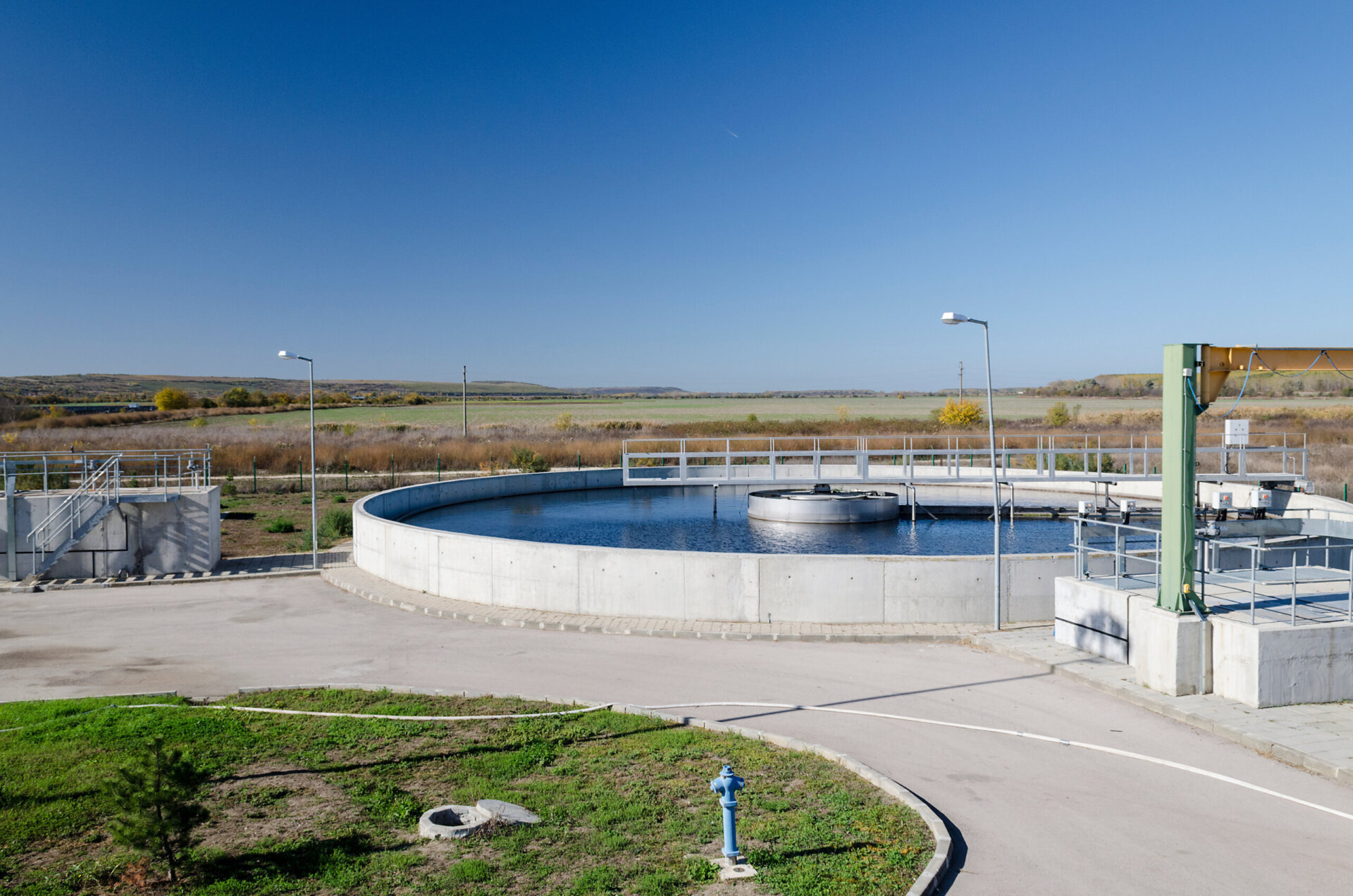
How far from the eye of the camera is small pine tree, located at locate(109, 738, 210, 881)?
6.76 metres

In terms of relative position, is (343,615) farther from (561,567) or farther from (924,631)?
(924,631)

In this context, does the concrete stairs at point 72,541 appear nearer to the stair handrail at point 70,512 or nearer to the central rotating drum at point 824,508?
the stair handrail at point 70,512

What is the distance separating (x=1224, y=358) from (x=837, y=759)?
8.39 meters

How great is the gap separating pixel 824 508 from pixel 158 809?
22.2 metres

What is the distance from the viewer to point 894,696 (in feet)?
40.8

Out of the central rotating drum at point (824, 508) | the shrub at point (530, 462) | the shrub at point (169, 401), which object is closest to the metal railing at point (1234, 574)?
the central rotating drum at point (824, 508)

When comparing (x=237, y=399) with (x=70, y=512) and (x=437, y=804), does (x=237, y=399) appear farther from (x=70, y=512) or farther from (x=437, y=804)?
(x=437, y=804)

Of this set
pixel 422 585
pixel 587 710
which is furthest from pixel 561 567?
pixel 587 710

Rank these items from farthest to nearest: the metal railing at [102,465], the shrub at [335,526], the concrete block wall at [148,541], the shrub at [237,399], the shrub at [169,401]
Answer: the shrub at [237,399], the shrub at [169,401], the shrub at [335,526], the metal railing at [102,465], the concrete block wall at [148,541]

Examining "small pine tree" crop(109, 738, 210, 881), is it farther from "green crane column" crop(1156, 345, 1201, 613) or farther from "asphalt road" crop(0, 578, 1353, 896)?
"green crane column" crop(1156, 345, 1201, 613)

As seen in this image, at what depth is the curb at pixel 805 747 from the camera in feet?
23.9

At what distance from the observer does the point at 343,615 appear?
18.0 m

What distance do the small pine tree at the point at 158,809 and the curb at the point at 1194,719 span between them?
35.6 feet

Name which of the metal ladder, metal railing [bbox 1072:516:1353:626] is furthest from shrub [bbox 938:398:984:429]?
the metal ladder
